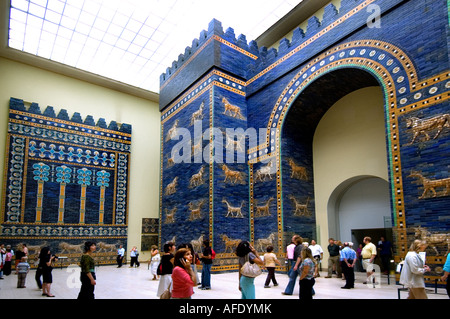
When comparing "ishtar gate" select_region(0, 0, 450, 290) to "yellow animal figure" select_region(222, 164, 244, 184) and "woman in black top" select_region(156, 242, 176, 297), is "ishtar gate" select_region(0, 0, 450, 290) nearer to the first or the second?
"yellow animal figure" select_region(222, 164, 244, 184)

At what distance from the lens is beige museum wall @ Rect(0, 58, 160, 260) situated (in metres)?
19.5

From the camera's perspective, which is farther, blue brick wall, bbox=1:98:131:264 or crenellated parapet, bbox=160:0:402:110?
blue brick wall, bbox=1:98:131:264

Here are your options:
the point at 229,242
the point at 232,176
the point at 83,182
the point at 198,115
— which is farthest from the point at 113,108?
the point at 229,242

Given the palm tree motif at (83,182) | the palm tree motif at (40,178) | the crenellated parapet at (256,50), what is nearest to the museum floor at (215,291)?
the palm tree motif at (40,178)

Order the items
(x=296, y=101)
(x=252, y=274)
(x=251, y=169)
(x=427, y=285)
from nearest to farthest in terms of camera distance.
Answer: (x=252, y=274), (x=427, y=285), (x=296, y=101), (x=251, y=169)

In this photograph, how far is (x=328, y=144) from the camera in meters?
15.2

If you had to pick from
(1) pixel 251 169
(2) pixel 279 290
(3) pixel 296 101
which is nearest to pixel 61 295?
(2) pixel 279 290

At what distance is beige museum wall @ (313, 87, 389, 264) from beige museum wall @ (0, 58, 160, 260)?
36.9ft

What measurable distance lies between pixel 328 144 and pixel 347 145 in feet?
3.06

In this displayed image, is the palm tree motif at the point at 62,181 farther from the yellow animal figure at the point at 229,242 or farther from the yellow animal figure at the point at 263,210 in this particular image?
the yellow animal figure at the point at 263,210

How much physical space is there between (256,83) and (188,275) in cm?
1277

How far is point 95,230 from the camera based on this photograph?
1948 cm

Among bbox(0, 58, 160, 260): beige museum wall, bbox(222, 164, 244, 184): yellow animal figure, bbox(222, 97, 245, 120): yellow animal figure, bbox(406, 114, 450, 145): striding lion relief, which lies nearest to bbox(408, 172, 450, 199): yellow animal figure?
bbox(406, 114, 450, 145): striding lion relief
